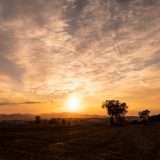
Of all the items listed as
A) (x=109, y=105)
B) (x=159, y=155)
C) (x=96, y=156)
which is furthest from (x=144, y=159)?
(x=109, y=105)

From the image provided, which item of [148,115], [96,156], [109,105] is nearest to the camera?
[96,156]

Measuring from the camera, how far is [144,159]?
1239 inches

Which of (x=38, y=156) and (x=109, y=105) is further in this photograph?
(x=109, y=105)

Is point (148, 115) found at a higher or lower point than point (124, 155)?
higher

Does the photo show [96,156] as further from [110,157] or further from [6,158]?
[6,158]

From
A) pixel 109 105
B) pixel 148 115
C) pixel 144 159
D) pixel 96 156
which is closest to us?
pixel 144 159

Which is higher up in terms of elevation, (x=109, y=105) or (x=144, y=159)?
(x=109, y=105)

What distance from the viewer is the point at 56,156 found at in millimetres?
33250

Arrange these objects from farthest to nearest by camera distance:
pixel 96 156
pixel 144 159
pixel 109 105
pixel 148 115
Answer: pixel 148 115 → pixel 109 105 → pixel 96 156 → pixel 144 159

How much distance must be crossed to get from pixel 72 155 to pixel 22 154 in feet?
18.3

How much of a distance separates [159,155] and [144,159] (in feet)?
10.4

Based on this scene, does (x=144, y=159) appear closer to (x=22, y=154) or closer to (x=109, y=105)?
(x=22, y=154)

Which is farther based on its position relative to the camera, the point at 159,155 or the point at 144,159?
the point at 159,155

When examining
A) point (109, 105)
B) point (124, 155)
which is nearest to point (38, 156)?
point (124, 155)
